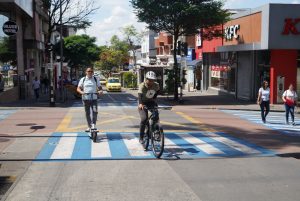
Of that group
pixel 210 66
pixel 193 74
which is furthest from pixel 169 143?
pixel 193 74

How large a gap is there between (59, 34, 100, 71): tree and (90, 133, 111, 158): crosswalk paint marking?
62.1m

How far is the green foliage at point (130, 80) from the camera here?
67137 millimetres

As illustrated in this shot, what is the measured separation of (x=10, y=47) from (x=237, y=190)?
28.1 m

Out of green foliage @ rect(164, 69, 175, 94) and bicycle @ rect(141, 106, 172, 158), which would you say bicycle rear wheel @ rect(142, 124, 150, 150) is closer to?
bicycle @ rect(141, 106, 172, 158)

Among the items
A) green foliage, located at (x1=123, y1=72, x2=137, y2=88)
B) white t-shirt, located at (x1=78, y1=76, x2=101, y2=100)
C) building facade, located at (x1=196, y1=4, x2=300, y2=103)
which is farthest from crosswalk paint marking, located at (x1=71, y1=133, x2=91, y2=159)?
green foliage, located at (x1=123, y1=72, x2=137, y2=88)

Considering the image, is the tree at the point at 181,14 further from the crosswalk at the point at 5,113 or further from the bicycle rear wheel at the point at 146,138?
the bicycle rear wheel at the point at 146,138

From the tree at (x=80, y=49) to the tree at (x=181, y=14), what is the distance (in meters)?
42.7

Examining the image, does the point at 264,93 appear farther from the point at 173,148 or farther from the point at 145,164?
the point at 145,164

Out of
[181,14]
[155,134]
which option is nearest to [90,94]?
[155,134]

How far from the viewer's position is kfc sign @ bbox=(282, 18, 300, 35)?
28.7 meters

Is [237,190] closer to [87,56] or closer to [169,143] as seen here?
[169,143]

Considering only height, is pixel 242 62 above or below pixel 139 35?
below

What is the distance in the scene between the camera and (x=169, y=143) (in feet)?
42.7

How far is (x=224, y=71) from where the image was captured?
40.3 meters
